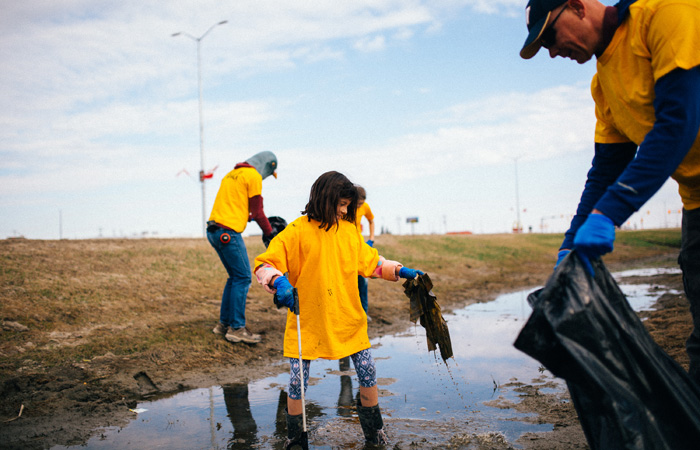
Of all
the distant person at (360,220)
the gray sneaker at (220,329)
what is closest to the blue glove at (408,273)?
the distant person at (360,220)

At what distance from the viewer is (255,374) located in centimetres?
548

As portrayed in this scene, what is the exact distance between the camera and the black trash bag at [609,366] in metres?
1.90

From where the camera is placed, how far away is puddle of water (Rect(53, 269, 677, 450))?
3.63m

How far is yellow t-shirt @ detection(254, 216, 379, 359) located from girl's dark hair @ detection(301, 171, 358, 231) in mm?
70

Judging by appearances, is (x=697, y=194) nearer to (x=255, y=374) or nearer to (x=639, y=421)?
(x=639, y=421)

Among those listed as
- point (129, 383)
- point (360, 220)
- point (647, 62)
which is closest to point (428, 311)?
point (647, 62)

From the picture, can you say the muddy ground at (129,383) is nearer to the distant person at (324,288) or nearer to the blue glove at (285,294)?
the distant person at (324,288)

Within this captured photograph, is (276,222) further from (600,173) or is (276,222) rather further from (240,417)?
(600,173)

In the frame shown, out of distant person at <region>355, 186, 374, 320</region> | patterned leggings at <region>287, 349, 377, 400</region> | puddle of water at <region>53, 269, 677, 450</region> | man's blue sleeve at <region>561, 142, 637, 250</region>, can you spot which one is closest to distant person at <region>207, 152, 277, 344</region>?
puddle of water at <region>53, 269, 677, 450</region>

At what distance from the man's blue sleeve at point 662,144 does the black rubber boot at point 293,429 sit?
239 cm

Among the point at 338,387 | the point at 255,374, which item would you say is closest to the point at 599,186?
the point at 338,387

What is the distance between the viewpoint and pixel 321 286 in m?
3.49

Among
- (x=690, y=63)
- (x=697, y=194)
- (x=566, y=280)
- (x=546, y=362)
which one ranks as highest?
(x=690, y=63)

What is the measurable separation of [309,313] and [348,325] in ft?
0.93
